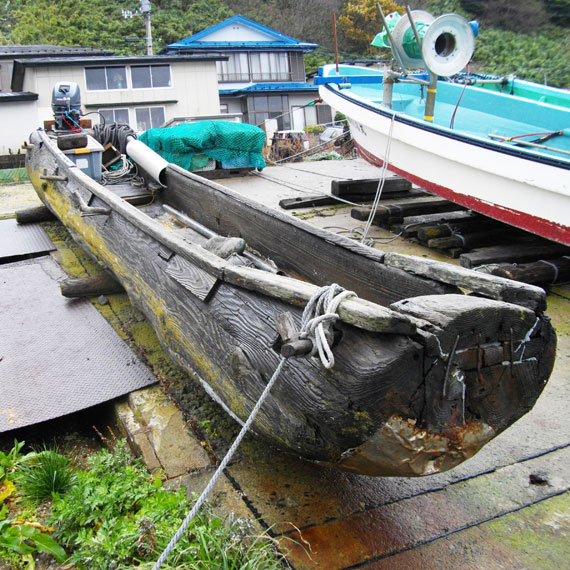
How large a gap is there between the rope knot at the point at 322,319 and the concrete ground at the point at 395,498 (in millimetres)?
750

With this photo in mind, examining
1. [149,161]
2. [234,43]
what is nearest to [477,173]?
[149,161]

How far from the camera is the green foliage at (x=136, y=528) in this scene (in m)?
1.73

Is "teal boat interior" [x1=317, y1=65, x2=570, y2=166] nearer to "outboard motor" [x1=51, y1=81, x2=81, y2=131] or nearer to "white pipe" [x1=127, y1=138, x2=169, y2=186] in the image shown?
"white pipe" [x1=127, y1=138, x2=169, y2=186]

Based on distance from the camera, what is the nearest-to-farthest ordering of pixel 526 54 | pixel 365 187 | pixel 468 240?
pixel 468 240
pixel 365 187
pixel 526 54

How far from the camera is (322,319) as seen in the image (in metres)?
1.58

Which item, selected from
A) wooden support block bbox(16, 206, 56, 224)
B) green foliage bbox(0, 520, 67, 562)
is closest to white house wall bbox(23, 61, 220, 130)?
wooden support block bbox(16, 206, 56, 224)

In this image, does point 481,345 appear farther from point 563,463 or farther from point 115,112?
point 115,112

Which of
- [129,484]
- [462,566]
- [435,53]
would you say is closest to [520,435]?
[462,566]

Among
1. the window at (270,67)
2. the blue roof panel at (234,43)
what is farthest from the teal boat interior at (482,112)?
the window at (270,67)

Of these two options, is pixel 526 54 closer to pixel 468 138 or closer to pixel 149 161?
pixel 468 138

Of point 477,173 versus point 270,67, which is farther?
point 270,67

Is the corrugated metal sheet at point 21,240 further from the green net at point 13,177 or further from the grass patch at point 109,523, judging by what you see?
the green net at point 13,177

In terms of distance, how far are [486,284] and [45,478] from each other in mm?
1926

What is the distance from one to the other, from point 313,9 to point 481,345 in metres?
41.8
